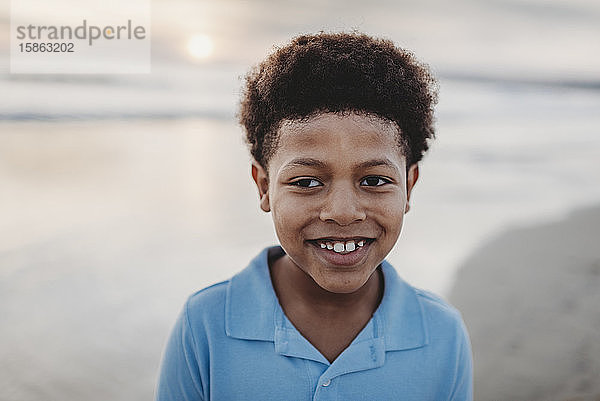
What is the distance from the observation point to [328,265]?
1.57 metres

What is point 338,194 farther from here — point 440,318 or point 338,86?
point 440,318

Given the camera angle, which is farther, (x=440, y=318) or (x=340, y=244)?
(x=440, y=318)

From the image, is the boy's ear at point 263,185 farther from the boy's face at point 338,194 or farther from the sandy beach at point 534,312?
the sandy beach at point 534,312

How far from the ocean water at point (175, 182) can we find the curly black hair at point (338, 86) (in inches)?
13.4

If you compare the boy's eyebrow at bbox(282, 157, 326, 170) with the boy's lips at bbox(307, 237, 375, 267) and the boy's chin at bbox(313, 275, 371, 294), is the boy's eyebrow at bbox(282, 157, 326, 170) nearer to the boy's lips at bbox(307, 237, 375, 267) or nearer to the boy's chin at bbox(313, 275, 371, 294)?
the boy's lips at bbox(307, 237, 375, 267)

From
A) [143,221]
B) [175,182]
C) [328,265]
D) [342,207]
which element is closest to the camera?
[342,207]

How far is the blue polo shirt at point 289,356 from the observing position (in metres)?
1.54

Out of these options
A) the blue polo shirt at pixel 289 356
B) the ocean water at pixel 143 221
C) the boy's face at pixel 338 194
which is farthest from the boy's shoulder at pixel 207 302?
the ocean water at pixel 143 221

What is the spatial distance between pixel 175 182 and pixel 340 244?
4.01 metres

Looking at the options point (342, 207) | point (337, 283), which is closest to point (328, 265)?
point (337, 283)

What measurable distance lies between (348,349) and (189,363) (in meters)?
0.44

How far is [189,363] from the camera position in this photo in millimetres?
1583

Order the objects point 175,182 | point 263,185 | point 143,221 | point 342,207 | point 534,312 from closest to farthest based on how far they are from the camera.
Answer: point 342,207 → point 263,185 → point 534,312 → point 143,221 → point 175,182

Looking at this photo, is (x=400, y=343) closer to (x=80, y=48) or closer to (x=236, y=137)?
(x=236, y=137)
